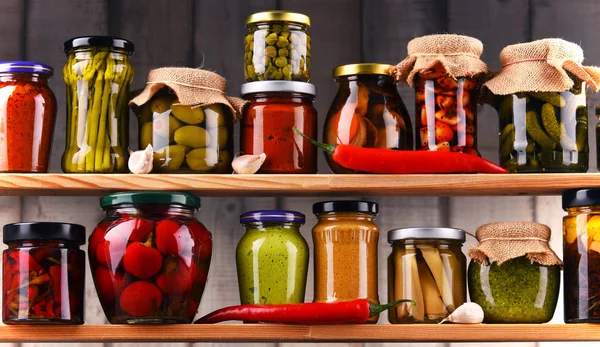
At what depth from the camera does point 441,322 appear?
158 centimetres

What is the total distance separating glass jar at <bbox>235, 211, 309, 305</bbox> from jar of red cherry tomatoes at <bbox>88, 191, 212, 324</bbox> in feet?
0.28

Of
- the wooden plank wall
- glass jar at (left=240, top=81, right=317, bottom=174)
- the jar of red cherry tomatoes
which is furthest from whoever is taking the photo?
the wooden plank wall

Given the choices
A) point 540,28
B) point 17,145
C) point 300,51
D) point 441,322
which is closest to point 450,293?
point 441,322

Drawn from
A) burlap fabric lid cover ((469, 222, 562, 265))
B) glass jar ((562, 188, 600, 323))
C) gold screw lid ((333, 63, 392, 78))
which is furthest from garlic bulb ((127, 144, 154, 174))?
glass jar ((562, 188, 600, 323))

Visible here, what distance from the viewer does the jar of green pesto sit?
1572 mm

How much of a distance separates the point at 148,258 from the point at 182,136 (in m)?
0.23

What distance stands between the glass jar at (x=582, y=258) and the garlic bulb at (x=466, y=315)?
17 cm

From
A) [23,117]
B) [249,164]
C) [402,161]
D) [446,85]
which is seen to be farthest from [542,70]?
[23,117]

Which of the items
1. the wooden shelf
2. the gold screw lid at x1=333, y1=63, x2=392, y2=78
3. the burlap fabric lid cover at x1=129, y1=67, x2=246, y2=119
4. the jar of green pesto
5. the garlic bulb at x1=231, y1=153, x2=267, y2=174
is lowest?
the jar of green pesto

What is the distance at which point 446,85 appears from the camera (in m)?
1.63

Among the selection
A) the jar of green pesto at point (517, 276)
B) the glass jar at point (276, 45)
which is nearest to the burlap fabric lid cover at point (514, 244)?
the jar of green pesto at point (517, 276)

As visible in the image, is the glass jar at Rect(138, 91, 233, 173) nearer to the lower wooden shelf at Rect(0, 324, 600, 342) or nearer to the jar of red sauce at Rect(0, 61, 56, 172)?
the jar of red sauce at Rect(0, 61, 56, 172)

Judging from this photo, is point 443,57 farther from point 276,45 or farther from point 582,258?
point 582,258

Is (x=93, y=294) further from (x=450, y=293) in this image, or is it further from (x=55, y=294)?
(x=450, y=293)
